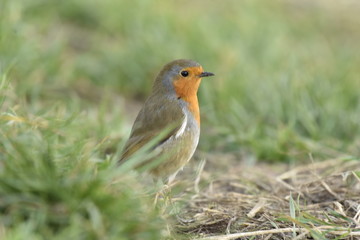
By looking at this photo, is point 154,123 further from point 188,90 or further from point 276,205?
point 276,205

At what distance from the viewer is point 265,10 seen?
8758mm

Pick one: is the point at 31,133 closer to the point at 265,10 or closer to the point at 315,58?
the point at 315,58

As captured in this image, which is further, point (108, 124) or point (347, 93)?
point (347, 93)

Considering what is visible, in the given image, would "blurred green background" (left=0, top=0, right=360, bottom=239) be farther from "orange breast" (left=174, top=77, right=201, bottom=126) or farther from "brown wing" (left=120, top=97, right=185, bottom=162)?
"orange breast" (left=174, top=77, right=201, bottom=126)

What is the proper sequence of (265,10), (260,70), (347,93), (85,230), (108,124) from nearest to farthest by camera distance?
1. (85,230)
2. (108,124)
3. (347,93)
4. (260,70)
5. (265,10)

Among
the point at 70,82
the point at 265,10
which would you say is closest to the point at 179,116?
the point at 70,82

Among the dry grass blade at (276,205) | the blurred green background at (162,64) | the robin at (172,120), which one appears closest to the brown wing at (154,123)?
the robin at (172,120)

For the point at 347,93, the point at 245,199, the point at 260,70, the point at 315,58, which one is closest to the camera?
the point at 245,199

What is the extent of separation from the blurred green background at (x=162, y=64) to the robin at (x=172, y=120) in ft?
0.79

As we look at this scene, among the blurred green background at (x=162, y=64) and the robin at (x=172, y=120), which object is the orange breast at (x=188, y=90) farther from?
the blurred green background at (x=162, y=64)

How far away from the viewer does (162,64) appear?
6.46 m

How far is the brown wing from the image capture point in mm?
3807

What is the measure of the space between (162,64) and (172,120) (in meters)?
2.60

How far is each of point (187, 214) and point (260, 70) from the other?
3.35 meters
